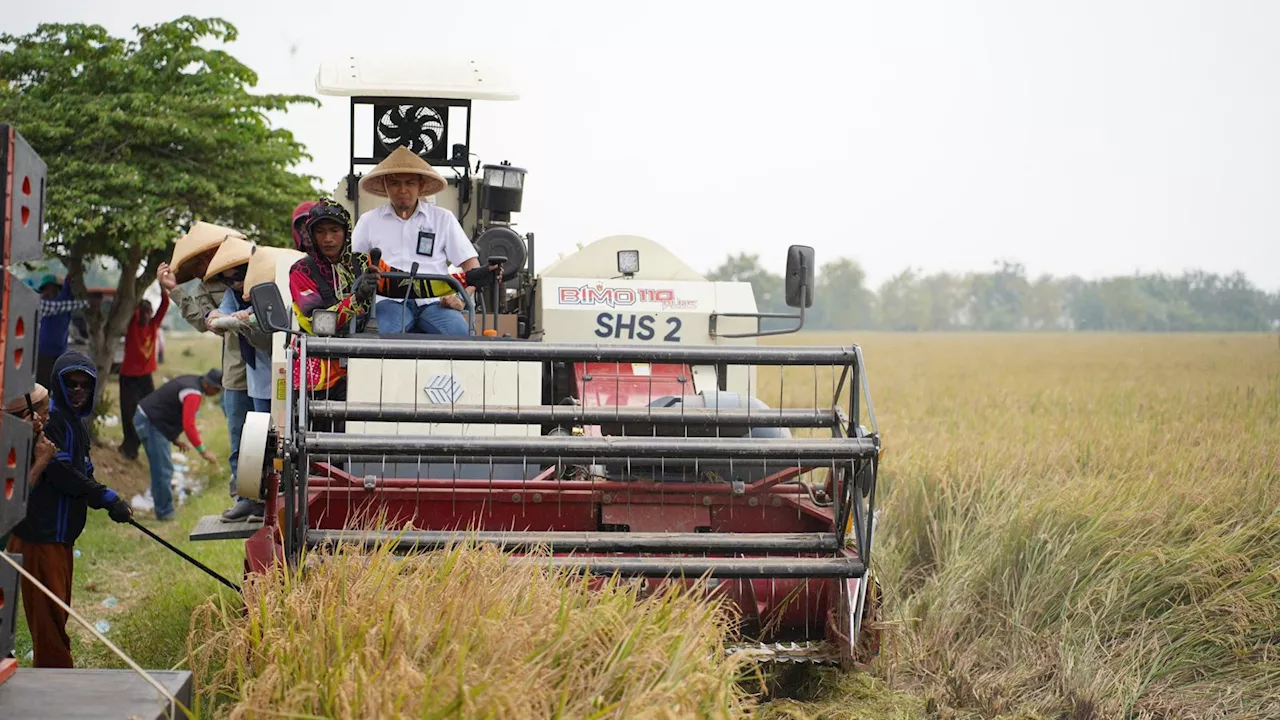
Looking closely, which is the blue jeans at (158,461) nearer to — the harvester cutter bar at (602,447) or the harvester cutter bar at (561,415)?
the harvester cutter bar at (561,415)

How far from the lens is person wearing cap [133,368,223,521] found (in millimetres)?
10203

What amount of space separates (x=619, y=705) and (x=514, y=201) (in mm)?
5609

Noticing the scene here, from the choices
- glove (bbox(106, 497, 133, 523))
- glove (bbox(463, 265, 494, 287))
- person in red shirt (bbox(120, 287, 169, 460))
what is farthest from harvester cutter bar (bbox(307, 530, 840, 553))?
person in red shirt (bbox(120, 287, 169, 460))

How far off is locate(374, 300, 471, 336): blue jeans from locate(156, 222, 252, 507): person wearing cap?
1.91 metres

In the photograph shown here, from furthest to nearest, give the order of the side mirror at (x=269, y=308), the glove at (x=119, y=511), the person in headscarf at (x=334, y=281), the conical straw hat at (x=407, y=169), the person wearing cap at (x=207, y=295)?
the person wearing cap at (x=207, y=295)
the conical straw hat at (x=407, y=169)
the person in headscarf at (x=334, y=281)
the side mirror at (x=269, y=308)
the glove at (x=119, y=511)

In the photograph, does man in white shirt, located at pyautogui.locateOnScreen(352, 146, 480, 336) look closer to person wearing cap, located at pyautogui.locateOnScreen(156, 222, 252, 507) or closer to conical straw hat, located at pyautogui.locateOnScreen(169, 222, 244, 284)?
person wearing cap, located at pyautogui.locateOnScreen(156, 222, 252, 507)

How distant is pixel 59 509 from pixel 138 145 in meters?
9.36

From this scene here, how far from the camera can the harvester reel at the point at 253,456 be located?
5.06 m

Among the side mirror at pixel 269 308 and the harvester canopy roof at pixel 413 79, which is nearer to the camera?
the side mirror at pixel 269 308

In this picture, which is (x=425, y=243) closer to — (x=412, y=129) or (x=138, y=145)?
(x=412, y=129)

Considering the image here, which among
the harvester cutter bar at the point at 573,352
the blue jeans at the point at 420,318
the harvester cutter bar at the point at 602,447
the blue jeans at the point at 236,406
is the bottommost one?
the blue jeans at the point at 236,406

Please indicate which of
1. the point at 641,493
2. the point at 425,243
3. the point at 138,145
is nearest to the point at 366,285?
the point at 425,243

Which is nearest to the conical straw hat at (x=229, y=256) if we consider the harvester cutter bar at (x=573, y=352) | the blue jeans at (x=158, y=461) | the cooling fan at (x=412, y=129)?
the cooling fan at (x=412, y=129)

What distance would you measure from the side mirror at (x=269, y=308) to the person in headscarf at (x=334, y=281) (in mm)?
682
